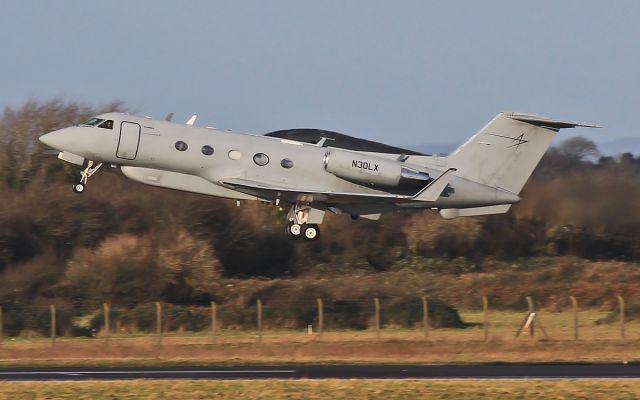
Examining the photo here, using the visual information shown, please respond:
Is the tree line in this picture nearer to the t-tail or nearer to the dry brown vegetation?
the dry brown vegetation

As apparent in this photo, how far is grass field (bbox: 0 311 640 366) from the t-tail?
417cm

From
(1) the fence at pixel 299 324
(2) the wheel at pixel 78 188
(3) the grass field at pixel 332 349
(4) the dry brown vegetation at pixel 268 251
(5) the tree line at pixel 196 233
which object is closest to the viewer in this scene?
(3) the grass field at pixel 332 349

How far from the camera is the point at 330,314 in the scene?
38844 millimetres

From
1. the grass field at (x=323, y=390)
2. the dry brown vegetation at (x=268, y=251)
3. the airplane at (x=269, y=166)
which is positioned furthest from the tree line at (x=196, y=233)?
the grass field at (x=323, y=390)

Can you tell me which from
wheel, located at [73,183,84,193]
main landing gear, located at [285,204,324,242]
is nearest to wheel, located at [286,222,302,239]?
main landing gear, located at [285,204,324,242]

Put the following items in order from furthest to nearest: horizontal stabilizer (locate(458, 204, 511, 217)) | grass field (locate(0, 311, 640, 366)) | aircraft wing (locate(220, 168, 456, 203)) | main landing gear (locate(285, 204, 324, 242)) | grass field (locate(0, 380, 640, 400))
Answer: horizontal stabilizer (locate(458, 204, 511, 217))
main landing gear (locate(285, 204, 324, 242))
aircraft wing (locate(220, 168, 456, 203))
grass field (locate(0, 311, 640, 366))
grass field (locate(0, 380, 640, 400))

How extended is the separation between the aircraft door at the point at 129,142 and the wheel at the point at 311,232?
200 inches

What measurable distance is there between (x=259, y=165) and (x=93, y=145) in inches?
172

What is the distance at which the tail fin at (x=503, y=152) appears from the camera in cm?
3431

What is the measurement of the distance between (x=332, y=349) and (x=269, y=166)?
505 centimetres

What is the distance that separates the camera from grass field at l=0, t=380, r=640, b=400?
2050cm

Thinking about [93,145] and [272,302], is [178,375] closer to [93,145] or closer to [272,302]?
[93,145]

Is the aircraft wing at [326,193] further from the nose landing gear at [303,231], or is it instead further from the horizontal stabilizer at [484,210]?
the horizontal stabilizer at [484,210]

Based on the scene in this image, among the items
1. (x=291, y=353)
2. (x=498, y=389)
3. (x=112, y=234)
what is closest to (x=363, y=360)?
(x=291, y=353)
